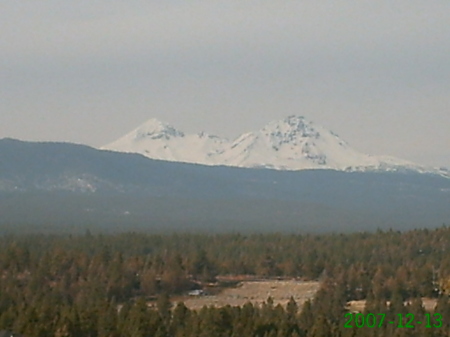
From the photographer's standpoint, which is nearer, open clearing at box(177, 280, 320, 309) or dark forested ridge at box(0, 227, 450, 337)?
dark forested ridge at box(0, 227, 450, 337)

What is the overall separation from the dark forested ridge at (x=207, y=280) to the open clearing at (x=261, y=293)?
7.41ft

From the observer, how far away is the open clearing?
8075 centimetres

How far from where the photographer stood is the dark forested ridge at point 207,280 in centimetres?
5272

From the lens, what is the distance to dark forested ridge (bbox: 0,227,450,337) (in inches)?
2076

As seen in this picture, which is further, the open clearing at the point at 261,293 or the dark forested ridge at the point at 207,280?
the open clearing at the point at 261,293

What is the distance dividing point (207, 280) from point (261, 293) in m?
6.47

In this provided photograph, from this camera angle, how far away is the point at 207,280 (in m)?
91.8

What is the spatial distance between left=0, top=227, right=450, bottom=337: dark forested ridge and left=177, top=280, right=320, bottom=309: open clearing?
2.26 meters

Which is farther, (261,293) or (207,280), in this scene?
(207,280)

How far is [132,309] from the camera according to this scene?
5700cm

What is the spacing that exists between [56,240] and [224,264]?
25.2 m

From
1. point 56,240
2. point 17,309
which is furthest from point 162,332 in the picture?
point 56,240

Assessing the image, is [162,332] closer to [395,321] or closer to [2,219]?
[395,321]

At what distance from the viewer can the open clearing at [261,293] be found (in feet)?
265
